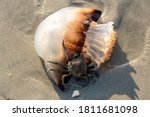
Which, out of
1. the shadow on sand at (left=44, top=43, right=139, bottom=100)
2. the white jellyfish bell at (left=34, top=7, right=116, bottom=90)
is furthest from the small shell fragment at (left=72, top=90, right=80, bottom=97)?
the white jellyfish bell at (left=34, top=7, right=116, bottom=90)

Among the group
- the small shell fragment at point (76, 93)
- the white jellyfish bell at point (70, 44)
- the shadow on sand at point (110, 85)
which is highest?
the white jellyfish bell at point (70, 44)

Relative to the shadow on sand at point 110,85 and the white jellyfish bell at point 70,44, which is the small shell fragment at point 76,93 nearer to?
the shadow on sand at point 110,85

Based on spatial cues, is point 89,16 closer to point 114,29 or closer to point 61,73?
point 114,29

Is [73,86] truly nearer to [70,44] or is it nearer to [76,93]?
[76,93]

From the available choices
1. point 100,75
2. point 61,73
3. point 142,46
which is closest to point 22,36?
point 61,73

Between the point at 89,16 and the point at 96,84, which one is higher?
the point at 89,16

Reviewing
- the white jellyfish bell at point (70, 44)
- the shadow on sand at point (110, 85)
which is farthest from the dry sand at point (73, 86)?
the white jellyfish bell at point (70, 44)
